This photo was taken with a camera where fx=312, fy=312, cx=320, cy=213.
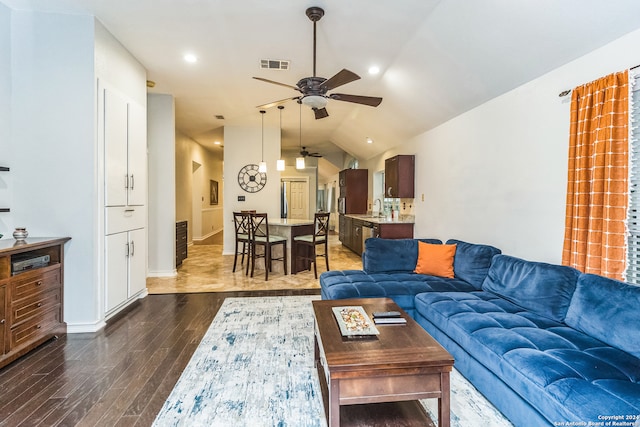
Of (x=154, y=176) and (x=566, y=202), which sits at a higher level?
(x=154, y=176)

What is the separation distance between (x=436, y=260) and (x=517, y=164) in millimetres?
1272

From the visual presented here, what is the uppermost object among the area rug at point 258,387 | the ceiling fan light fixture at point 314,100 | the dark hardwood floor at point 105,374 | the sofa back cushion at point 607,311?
the ceiling fan light fixture at point 314,100

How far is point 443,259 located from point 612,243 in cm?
147

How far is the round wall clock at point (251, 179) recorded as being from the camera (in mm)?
7281

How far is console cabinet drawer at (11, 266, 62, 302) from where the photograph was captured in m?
2.43

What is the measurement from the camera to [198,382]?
82.7 inches

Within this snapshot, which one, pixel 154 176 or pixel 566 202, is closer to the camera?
pixel 566 202

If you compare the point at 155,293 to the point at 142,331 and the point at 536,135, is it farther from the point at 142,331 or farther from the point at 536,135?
the point at 536,135

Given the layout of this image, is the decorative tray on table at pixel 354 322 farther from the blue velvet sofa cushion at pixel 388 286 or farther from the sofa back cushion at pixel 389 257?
the sofa back cushion at pixel 389 257

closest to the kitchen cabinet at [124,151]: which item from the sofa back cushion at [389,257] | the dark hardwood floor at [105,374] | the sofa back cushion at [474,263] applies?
the dark hardwood floor at [105,374]

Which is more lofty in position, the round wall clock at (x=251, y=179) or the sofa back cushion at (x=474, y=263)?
the round wall clock at (x=251, y=179)

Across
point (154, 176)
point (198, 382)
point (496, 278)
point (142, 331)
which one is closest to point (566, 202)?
point (496, 278)

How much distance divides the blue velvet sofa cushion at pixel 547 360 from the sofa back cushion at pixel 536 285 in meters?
0.08

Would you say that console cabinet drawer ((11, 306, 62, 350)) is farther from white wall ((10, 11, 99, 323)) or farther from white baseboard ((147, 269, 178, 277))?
white baseboard ((147, 269, 178, 277))
